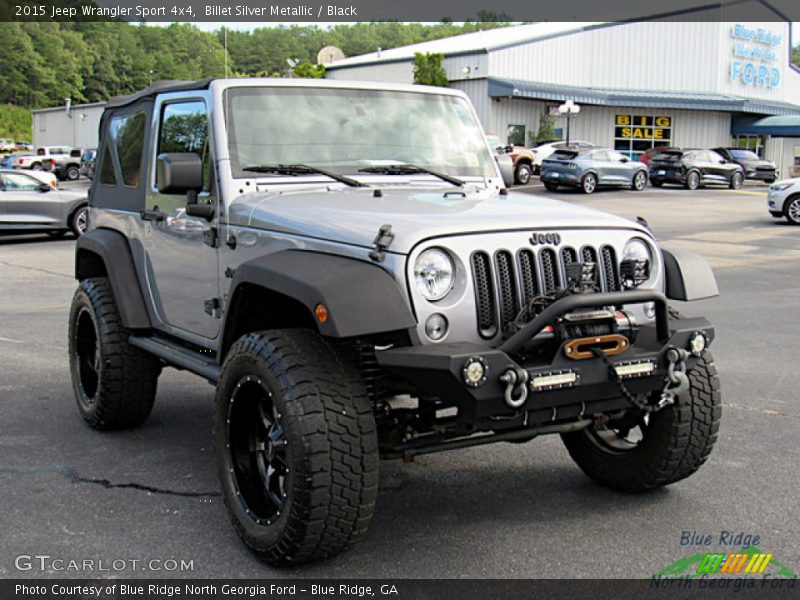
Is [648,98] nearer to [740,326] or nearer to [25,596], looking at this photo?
[740,326]

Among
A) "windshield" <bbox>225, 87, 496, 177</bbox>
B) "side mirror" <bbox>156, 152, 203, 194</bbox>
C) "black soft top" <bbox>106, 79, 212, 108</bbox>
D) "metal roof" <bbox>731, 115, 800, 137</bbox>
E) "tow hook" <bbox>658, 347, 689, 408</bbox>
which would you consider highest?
"metal roof" <bbox>731, 115, 800, 137</bbox>

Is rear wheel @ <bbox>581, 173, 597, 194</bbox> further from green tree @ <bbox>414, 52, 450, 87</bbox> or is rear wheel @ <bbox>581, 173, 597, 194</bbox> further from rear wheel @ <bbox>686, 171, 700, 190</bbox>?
green tree @ <bbox>414, 52, 450, 87</bbox>

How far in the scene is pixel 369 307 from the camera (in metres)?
3.56

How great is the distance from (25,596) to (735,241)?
56.9 feet

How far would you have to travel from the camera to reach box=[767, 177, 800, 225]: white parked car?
21969 mm

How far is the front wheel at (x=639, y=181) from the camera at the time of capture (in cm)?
3484

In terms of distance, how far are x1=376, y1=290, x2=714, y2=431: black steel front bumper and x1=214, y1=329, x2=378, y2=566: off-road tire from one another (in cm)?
26

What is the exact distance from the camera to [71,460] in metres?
5.40

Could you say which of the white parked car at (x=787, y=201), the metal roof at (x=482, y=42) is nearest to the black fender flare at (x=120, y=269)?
the white parked car at (x=787, y=201)

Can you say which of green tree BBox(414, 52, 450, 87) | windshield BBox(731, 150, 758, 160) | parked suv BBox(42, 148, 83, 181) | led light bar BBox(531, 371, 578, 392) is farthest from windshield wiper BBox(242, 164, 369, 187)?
parked suv BBox(42, 148, 83, 181)

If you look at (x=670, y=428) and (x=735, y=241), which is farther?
(x=735, y=241)

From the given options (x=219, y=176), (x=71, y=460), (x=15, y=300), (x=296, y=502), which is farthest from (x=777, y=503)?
(x=15, y=300)

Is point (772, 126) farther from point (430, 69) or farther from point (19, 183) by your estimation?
point (19, 183)

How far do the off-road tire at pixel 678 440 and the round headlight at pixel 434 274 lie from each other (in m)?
1.23
